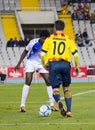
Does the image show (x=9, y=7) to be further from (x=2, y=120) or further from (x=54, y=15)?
(x=2, y=120)

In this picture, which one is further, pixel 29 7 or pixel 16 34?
pixel 29 7

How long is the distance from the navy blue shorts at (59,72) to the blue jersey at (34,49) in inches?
73.8

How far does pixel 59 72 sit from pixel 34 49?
6.72ft

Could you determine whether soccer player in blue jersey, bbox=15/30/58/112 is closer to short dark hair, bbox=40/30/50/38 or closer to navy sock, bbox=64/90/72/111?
short dark hair, bbox=40/30/50/38

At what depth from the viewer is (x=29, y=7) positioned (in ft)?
171

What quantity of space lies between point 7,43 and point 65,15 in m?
7.73

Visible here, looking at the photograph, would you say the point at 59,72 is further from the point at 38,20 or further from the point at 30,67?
the point at 38,20

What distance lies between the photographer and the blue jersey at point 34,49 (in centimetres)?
1511

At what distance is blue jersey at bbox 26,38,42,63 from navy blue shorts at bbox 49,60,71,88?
1.87m

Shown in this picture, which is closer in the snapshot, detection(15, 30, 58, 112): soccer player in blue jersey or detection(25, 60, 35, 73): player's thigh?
detection(15, 30, 58, 112): soccer player in blue jersey

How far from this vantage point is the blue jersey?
15109 millimetres

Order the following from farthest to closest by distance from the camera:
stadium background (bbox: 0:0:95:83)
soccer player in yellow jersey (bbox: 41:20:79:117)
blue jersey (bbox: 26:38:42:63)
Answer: stadium background (bbox: 0:0:95:83), blue jersey (bbox: 26:38:42:63), soccer player in yellow jersey (bbox: 41:20:79:117)

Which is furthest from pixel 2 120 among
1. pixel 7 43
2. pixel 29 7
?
pixel 29 7

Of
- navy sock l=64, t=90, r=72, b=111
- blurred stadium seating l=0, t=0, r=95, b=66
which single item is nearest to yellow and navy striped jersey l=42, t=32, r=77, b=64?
navy sock l=64, t=90, r=72, b=111
